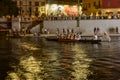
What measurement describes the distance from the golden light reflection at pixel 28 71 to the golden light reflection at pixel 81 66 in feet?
9.06

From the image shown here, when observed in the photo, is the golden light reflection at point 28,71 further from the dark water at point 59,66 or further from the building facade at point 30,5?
the building facade at point 30,5

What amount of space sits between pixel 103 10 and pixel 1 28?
2550cm

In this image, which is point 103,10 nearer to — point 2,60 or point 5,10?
point 5,10

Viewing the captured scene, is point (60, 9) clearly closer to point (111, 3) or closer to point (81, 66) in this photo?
point (111, 3)

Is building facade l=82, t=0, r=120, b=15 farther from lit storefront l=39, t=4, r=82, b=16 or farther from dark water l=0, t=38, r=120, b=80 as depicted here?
dark water l=0, t=38, r=120, b=80

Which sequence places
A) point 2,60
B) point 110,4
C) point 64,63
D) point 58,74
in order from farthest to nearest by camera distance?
point 110,4 < point 2,60 < point 64,63 < point 58,74

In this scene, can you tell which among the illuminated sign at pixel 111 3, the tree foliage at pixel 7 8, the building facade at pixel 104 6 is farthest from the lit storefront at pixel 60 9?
the illuminated sign at pixel 111 3

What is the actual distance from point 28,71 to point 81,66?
5308 millimetres

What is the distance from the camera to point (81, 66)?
138 feet

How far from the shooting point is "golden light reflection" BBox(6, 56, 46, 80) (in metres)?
35.8

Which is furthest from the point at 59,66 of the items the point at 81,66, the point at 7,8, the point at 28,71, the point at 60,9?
the point at 7,8

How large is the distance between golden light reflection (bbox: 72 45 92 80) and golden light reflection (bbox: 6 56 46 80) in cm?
276

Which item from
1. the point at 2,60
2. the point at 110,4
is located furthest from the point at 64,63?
the point at 110,4

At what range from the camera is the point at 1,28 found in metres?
119
